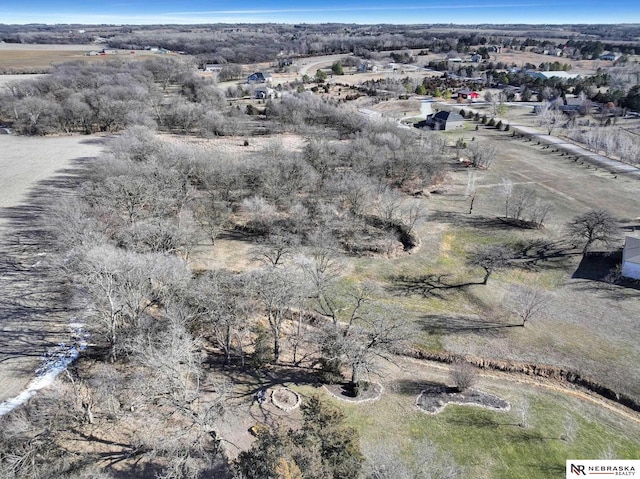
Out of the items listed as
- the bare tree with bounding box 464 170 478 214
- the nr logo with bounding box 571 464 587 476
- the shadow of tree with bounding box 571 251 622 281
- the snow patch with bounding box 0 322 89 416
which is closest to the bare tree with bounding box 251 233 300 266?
the snow patch with bounding box 0 322 89 416

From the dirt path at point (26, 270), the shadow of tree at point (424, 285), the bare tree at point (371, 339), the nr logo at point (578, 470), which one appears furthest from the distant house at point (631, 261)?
the dirt path at point (26, 270)

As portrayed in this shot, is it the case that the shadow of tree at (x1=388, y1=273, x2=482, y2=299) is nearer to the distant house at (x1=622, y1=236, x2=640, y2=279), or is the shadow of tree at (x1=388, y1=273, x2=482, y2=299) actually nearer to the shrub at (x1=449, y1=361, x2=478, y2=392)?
the shrub at (x1=449, y1=361, x2=478, y2=392)

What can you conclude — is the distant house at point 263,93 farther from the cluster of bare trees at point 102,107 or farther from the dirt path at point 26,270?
the dirt path at point 26,270

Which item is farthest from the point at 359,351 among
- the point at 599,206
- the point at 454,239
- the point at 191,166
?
the point at 599,206

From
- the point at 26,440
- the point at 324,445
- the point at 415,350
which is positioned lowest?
the point at 415,350

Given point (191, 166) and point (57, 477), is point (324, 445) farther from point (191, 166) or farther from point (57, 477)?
point (191, 166)

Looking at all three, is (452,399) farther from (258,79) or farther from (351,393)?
(258,79)
